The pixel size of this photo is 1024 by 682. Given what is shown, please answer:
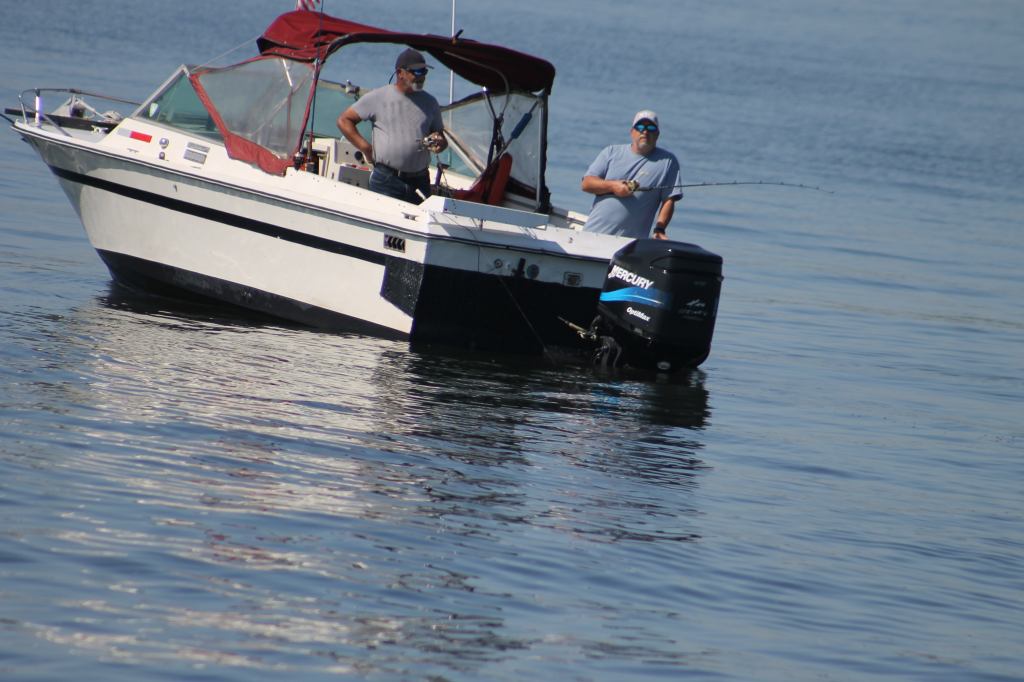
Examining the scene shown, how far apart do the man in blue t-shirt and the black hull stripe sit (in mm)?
1613

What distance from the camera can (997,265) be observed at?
1812cm

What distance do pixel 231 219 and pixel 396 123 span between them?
1.34 meters

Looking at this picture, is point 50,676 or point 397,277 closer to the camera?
point 50,676

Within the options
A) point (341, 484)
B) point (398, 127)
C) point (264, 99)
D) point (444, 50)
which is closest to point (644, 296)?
point (398, 127)

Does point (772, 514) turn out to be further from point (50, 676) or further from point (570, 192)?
point (570, 192)

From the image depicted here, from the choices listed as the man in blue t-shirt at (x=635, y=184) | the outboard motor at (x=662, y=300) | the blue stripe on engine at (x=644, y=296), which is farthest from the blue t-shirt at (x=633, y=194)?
the blue stripe on engine at (x=644, y=296)

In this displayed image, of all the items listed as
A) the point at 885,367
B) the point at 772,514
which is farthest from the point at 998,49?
the point at 772,514

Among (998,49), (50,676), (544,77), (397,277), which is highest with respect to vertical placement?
(998,49)

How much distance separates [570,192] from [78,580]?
14.8m

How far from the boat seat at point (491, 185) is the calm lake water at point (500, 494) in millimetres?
1303

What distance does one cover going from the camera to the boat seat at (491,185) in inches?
403

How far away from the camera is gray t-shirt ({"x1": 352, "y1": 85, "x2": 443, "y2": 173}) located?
9688 mm

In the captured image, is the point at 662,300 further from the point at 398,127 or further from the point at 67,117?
the point at 67,117

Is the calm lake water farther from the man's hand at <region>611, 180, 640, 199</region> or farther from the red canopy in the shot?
the red canopy
